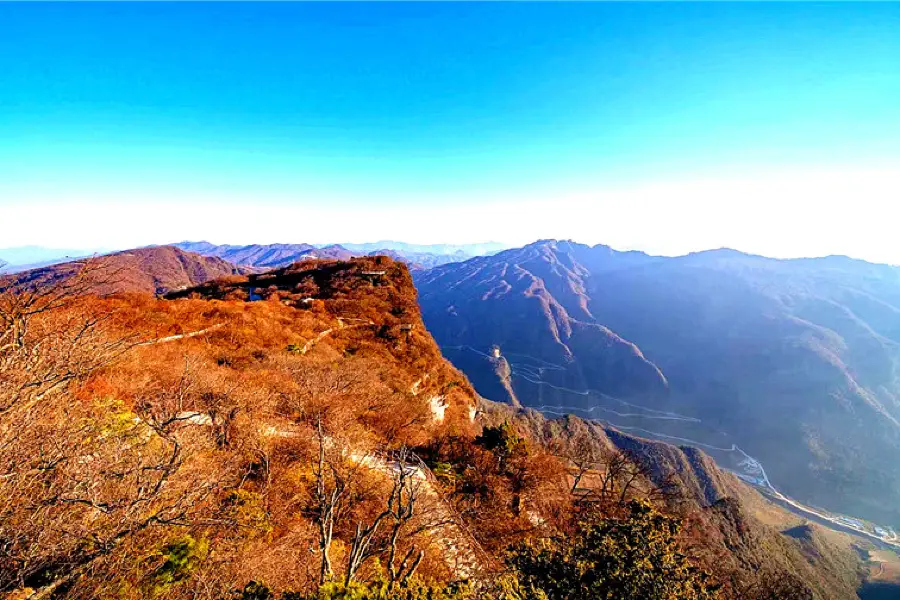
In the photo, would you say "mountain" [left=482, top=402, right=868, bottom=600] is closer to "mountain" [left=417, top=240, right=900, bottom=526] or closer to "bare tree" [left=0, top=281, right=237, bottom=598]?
"bare tree" [left=0, top=281, right=237, bottom=598]

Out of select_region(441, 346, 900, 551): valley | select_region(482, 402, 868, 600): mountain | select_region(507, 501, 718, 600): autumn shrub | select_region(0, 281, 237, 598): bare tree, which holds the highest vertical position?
select_region(0, 281, 237, 598): bare tree

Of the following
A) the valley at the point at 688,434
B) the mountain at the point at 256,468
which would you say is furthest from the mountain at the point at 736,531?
the valley at the point at 688,434

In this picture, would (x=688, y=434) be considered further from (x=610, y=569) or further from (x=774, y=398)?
(x=610, y=569)

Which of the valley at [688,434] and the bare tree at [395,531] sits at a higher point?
the bare tree at [395,531]

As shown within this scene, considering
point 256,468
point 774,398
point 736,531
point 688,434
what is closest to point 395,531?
point 256,468

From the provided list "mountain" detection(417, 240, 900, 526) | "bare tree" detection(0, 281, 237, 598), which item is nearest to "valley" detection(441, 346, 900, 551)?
"mountain" detection(417, 240, 900, 526)

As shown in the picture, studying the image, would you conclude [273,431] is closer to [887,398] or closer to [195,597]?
[195,597]

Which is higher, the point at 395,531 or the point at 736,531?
the point at 395,531

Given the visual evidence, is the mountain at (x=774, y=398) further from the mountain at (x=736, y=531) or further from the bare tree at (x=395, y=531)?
the bare tree at (x=395, y=531)

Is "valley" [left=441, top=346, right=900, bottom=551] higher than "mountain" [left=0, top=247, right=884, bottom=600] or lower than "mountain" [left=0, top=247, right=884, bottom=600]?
lower

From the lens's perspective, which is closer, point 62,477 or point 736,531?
point 62,477

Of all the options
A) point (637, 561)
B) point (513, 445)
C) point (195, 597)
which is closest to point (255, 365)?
point (195, 597)

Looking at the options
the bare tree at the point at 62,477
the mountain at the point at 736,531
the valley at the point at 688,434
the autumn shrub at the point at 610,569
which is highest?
the bare tree at the point at 62,477

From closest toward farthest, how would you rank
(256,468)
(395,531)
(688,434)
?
(395,531), (256,468), (688,434)
